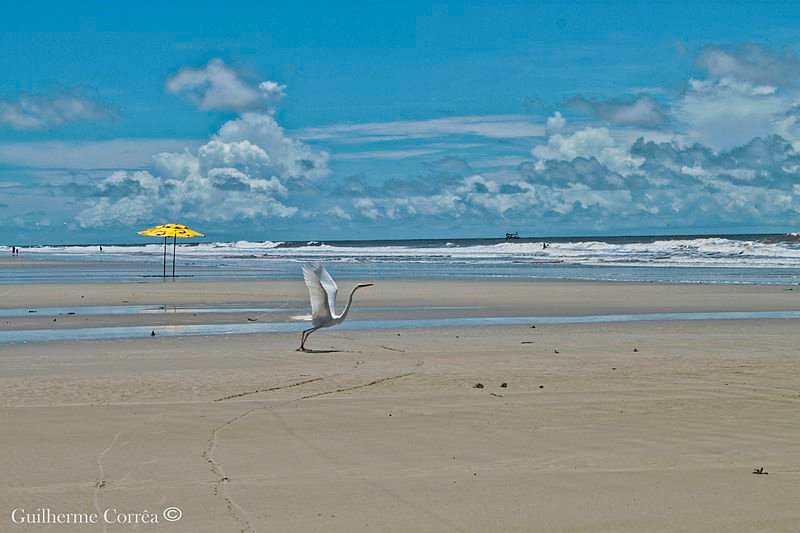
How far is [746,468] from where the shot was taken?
21.2 feet

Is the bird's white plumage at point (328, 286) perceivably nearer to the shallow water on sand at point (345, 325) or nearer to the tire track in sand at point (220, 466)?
the tire track in sand at point (220, 466)

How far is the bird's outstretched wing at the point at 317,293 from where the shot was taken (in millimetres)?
13422

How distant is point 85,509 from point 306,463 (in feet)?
5.55

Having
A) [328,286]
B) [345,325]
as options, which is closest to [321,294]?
[328,286]

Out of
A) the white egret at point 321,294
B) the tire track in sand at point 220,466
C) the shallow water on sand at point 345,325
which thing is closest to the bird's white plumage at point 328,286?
the white egret at point 321,294

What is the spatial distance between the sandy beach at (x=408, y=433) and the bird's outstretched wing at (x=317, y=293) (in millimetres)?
577

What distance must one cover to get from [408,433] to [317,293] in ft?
19.8

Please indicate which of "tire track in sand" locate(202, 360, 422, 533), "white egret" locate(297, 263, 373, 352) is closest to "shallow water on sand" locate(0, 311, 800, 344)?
"white egret" locate(297, 263, 373, 352)

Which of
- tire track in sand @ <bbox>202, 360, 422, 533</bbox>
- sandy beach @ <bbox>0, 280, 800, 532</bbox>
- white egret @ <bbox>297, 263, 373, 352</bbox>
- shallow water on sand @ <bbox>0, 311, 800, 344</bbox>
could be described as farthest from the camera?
shallow water on sand @ <bbox>0, 311, 800, 344</bbox>

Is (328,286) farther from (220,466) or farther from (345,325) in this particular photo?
(220,466)

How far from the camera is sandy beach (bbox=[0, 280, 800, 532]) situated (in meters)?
5.57

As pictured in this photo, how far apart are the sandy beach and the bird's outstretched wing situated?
577 millimetres

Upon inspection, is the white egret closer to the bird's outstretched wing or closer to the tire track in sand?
the bird's outstretched wing

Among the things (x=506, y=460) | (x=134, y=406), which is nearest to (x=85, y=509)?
(x=506, y=460)
